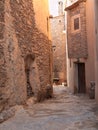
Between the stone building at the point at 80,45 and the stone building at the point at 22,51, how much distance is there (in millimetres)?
2033

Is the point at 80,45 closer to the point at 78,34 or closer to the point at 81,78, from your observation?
the point at 78,34

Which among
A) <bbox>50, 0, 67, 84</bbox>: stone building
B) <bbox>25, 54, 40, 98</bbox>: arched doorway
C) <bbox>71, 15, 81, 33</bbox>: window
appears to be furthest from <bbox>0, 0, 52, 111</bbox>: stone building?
<bbox>50, 0, 67, 84</bbox>: stone building

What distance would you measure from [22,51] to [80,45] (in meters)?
6.27

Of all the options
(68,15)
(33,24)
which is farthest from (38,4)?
(68,15)

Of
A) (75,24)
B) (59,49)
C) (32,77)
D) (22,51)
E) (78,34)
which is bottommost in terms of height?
(32,77)

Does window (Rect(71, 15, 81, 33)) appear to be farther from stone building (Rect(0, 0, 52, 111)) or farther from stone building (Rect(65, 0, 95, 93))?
stone building (Rect(0, 0, 52, 111))

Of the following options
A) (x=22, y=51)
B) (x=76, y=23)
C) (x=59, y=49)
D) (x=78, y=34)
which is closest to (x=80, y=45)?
(x=78, y=34)

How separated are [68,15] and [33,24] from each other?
6.22 m

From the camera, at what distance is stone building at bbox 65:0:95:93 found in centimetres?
1285

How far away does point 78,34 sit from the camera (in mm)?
14391

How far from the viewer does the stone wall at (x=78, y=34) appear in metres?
13.6

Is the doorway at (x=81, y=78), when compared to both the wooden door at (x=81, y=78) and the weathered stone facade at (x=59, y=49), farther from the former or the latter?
the weathered stone facade at (x=59, y=49)

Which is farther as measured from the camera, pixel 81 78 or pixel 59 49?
pixel 59 49

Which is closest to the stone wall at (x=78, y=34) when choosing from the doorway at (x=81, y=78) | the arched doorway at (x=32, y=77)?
the doorway at (x=81, y=78)
